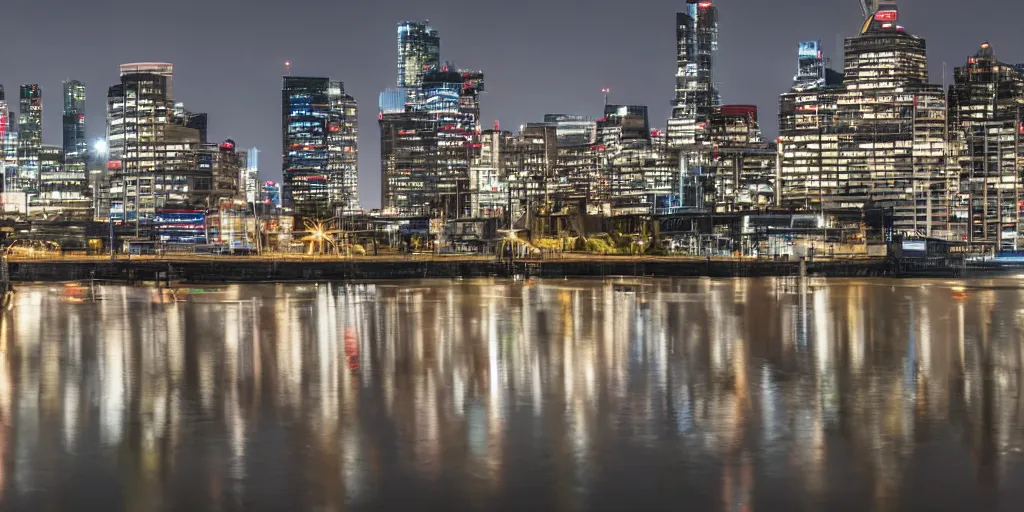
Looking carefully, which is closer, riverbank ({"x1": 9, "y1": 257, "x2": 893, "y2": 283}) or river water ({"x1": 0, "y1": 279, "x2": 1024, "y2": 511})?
river water ({"x1": 0, "y1": 279, "x2": 1024, "y2": 511})

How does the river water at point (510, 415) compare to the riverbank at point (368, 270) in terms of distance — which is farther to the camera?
the riverbank at point (368, 270)

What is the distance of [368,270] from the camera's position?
93500 mm

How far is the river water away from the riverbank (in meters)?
48.8

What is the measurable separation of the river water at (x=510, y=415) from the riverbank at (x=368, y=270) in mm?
48794

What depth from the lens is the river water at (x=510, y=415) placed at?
46.5 feet

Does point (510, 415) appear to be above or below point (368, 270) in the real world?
below

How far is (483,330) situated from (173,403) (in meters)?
16.8

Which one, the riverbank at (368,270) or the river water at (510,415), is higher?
the riverbank at (368,270)

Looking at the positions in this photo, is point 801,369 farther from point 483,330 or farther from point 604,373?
point 483,330

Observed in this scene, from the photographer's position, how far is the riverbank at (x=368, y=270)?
292 feet

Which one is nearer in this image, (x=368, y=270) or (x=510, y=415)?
(x=510, y=415)

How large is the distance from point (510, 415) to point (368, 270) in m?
75.0

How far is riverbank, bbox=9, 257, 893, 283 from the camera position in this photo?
292 ft

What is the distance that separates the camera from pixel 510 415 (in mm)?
19594
